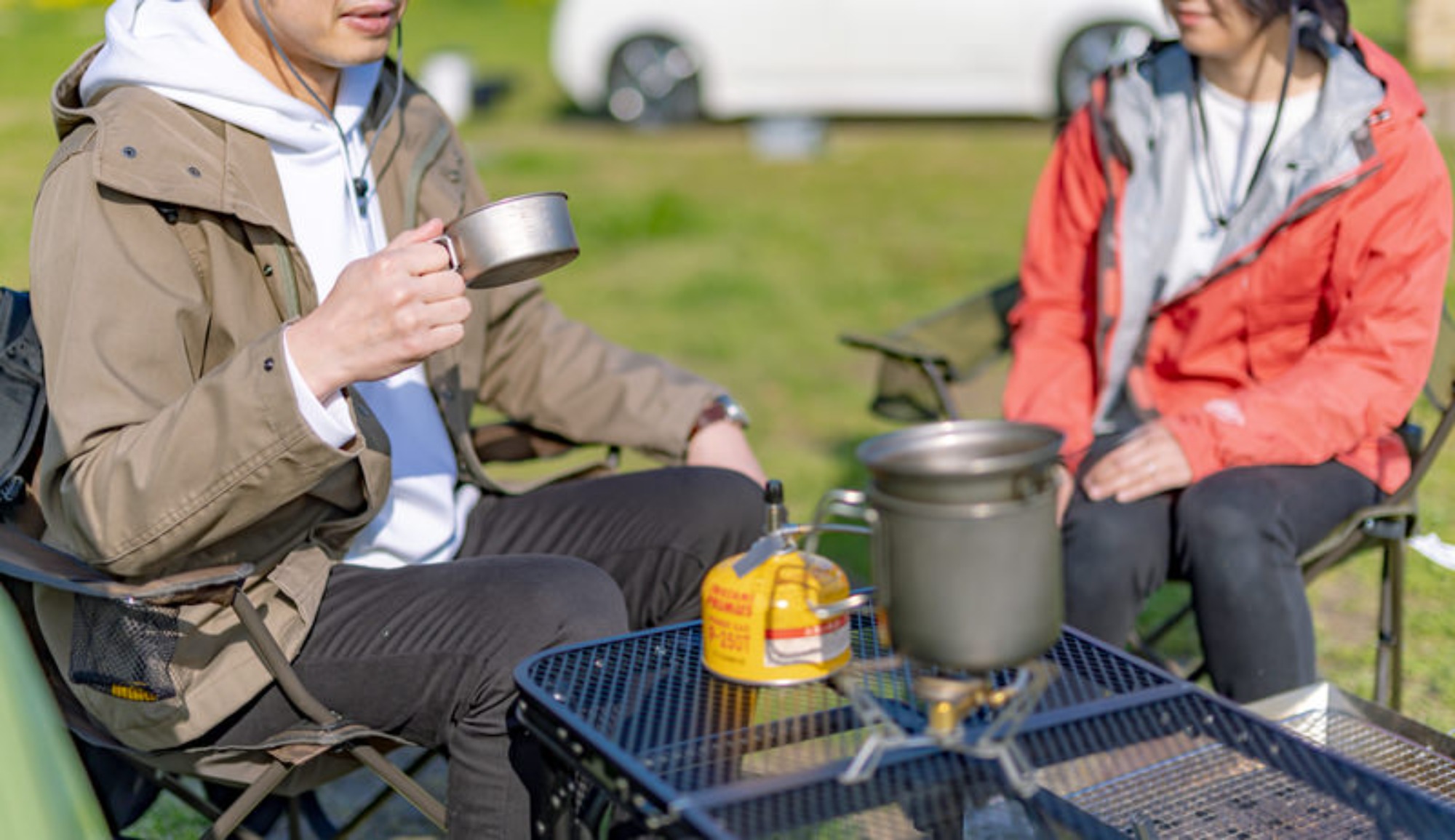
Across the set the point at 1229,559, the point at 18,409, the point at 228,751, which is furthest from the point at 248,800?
the point at 1229,559

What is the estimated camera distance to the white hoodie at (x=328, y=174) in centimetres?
224

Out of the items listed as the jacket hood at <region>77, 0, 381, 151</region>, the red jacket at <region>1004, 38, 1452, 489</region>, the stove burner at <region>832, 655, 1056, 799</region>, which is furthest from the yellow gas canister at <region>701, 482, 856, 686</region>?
the red jacket at <region>1004, 38, 1452, 489</region>

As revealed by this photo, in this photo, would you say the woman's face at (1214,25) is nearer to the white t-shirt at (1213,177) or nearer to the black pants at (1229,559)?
the white t-shirt at (1213,177)

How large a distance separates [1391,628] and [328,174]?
1980 mm

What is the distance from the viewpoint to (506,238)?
201 centimetres

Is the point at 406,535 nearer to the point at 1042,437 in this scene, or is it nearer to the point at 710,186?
the point at 1042,437

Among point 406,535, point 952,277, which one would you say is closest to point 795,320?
point 952,277

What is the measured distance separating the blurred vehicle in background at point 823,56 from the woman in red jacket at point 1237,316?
701 cm

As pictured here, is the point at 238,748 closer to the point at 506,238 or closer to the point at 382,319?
the point at 382,319

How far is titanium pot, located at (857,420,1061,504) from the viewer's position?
151 cm

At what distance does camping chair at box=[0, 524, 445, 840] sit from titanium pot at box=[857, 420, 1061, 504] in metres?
0.85

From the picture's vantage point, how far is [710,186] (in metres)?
8.73

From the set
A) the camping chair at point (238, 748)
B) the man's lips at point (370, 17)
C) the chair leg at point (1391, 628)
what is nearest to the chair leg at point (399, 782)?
the camping chair at point (238, 748)

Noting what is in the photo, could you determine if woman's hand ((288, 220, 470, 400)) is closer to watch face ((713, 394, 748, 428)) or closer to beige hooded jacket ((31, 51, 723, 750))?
beige hooded jacket ((31, 51, 723, 750))
